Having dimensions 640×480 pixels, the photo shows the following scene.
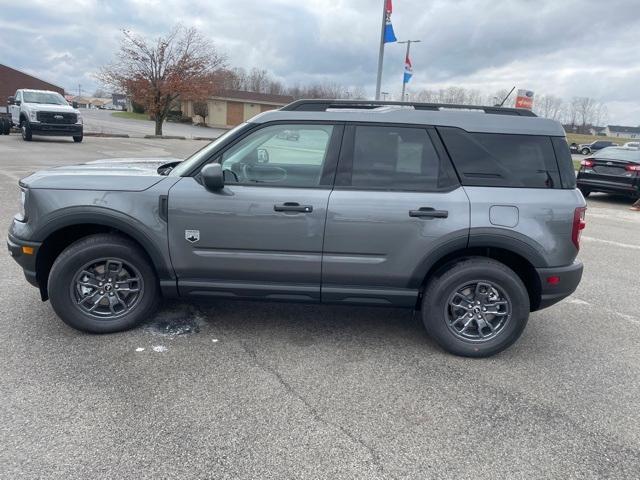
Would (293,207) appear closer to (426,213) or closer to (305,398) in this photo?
(426,213)

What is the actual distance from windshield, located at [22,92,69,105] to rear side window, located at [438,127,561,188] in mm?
22111

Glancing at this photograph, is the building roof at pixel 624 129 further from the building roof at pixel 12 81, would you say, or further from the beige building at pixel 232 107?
the building roof at pixel 12 81

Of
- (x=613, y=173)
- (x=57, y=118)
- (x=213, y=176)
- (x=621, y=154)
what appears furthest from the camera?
(x=57, y=118)

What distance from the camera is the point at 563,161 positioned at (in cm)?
365

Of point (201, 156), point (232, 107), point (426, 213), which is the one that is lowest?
point (426, 213)

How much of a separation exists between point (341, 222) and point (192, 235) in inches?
44.5

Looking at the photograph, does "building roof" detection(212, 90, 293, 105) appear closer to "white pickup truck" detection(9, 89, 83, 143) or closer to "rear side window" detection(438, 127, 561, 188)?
"white pickup truck" detection(9, 89, 83, 143)

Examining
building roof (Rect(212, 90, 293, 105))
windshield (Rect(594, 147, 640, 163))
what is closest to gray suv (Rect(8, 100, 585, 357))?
windshield (Rect(594, 147, 640, 163))

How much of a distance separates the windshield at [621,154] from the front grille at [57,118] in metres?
19.7

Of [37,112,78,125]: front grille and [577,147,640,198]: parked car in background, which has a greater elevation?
[37,112,78,125]: front grille

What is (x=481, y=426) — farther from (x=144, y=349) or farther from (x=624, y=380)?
(x=144, y=349)

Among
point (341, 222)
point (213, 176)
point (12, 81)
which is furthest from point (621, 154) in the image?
point (12, 81)

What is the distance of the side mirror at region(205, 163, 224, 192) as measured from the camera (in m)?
3.46

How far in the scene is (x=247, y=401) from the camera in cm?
304
